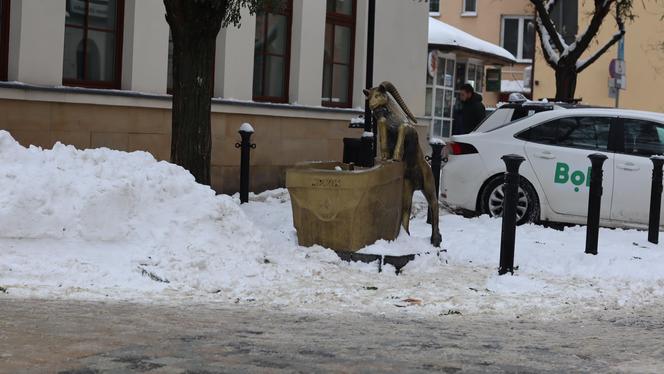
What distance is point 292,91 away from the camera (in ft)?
61.1

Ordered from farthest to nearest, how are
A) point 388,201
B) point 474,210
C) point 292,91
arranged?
point 292,91 → point 474,210 → point 388,201

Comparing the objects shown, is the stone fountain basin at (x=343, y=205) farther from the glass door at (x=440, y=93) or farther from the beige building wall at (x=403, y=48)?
the glass door at (x=440, y=93)

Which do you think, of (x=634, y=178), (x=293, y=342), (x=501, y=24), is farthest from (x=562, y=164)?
(x=501, y=24)

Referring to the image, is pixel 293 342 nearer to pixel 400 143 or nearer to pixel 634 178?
pixel 400 143

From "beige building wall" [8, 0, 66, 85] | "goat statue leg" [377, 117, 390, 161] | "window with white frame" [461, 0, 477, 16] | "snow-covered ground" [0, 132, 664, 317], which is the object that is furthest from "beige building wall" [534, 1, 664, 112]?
"snow-covered ground" [0, 132, 664, 317]

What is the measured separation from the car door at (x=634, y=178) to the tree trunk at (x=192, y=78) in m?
4.98

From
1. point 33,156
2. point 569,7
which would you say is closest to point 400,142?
point 33,156

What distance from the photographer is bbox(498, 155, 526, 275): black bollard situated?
9930 mm

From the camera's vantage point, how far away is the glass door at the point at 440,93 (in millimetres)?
27109

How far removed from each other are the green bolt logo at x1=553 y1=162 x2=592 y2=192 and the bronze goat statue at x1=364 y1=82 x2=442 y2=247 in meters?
3.53

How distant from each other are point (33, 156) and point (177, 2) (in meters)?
2.52

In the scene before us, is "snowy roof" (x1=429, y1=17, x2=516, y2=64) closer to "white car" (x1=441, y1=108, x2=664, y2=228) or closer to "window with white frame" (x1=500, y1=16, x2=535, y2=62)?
"white car" (x1=441, y1=108, x2=664, y2=228)

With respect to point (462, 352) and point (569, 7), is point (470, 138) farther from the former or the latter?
point (569, 7)

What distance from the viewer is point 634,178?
539 inches
